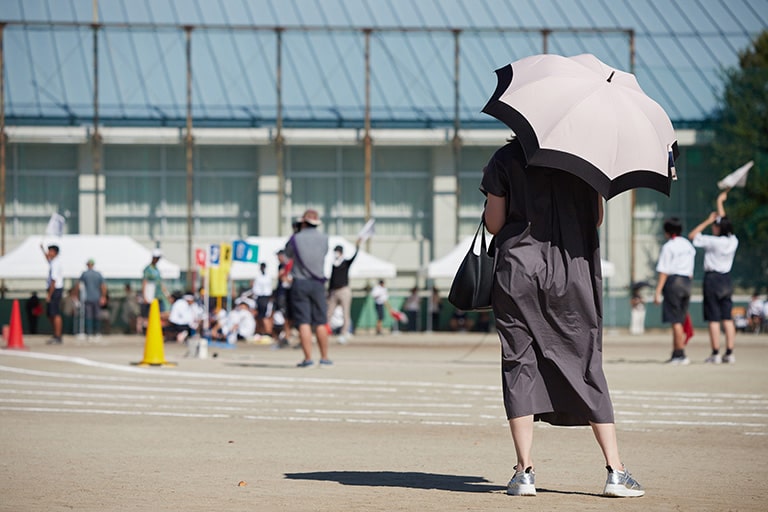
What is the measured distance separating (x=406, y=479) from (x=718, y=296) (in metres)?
11.5

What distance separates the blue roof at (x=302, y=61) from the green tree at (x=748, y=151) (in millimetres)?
744

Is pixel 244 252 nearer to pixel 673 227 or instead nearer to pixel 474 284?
pixel 673 227

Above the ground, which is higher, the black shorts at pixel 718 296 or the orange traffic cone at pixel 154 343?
the black shorts at pixel 718 296

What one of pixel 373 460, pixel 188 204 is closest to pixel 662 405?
pixel 373 460

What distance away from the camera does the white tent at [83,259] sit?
1489 inches

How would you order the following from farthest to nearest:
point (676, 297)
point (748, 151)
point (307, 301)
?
1. point (748, 151)
2. point (676, 297)
3. point (307, 301)

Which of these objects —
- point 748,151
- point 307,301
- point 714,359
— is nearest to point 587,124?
point 307,301

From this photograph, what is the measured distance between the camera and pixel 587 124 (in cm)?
695

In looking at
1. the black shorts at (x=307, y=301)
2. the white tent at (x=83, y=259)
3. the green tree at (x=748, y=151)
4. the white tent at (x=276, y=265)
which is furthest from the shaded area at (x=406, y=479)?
the green tree at (x=748, y=151)

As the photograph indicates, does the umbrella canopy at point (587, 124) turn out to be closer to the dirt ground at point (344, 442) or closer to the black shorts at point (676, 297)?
the dirt ground at point (344, 442)

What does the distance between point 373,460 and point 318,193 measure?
40.8 meters

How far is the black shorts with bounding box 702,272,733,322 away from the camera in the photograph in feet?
60.2

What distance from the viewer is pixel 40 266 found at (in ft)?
123

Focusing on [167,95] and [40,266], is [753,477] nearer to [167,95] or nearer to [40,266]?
[40,266]
